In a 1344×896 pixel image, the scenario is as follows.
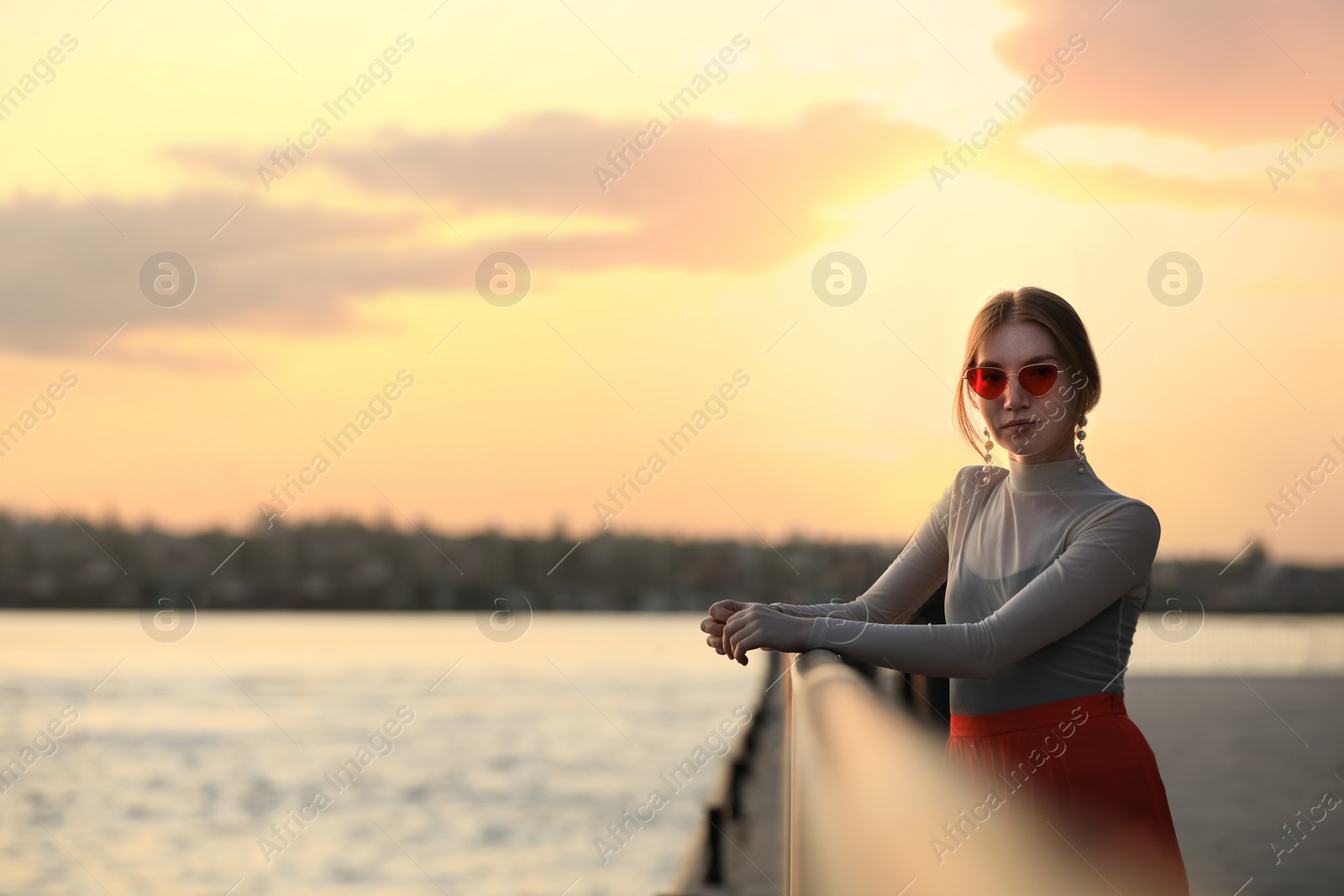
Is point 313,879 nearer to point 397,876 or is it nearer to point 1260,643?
point 397,876

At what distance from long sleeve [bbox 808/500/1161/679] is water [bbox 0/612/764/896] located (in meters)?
9.27

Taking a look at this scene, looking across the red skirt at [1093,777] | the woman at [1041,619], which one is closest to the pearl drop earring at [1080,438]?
the woman at [1041,619]

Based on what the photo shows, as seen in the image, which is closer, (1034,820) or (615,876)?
(1034,820)

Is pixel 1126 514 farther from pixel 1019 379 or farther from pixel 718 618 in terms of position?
pixel 718 618

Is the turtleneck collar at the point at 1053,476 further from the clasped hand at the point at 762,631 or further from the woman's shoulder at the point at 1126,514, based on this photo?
the clasped hand at the point at 762,631

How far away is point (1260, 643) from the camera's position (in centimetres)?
6631

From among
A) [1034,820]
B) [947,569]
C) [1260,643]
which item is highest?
[1260,643]

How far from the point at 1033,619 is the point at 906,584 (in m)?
0.45

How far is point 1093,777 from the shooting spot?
1756 millimetres

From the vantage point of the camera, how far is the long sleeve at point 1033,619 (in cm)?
177

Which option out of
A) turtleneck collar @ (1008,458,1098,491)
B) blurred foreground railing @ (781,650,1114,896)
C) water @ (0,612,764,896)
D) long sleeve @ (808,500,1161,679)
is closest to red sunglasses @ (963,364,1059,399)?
turtleneck collar @ (1008,458,1098,491)

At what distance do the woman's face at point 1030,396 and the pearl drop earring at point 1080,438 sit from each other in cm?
2

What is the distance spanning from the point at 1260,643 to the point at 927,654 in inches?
2812

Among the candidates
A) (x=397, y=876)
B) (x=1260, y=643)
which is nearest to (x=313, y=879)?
(x=397, y=876)
